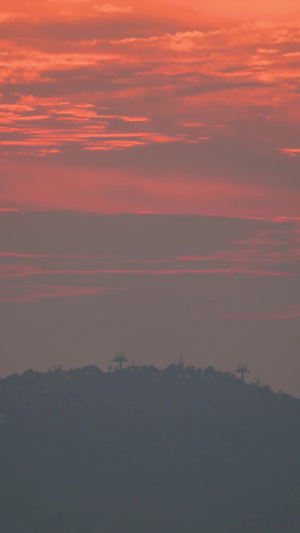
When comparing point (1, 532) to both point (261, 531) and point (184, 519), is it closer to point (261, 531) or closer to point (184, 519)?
point (184, 519)

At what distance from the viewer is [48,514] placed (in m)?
198

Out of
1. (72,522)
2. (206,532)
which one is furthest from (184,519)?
(72,522)

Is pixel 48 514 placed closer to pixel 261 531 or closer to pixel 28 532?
pixel 28 532

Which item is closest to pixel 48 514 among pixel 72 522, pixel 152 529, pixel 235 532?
pixel 72 522

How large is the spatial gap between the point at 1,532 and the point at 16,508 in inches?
182

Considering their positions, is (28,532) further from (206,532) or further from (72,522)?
(206,532)

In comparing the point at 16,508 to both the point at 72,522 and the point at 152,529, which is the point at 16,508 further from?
the point at 152,529

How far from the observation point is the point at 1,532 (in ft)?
645

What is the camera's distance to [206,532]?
19750cm

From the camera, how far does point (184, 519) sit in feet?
652

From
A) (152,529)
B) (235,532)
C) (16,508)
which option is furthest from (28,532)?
(235,532)

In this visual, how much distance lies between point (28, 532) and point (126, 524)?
1629 cm

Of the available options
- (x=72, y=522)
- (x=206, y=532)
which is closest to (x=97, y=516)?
(x=72, y=522)

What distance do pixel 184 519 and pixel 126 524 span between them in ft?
33.4
